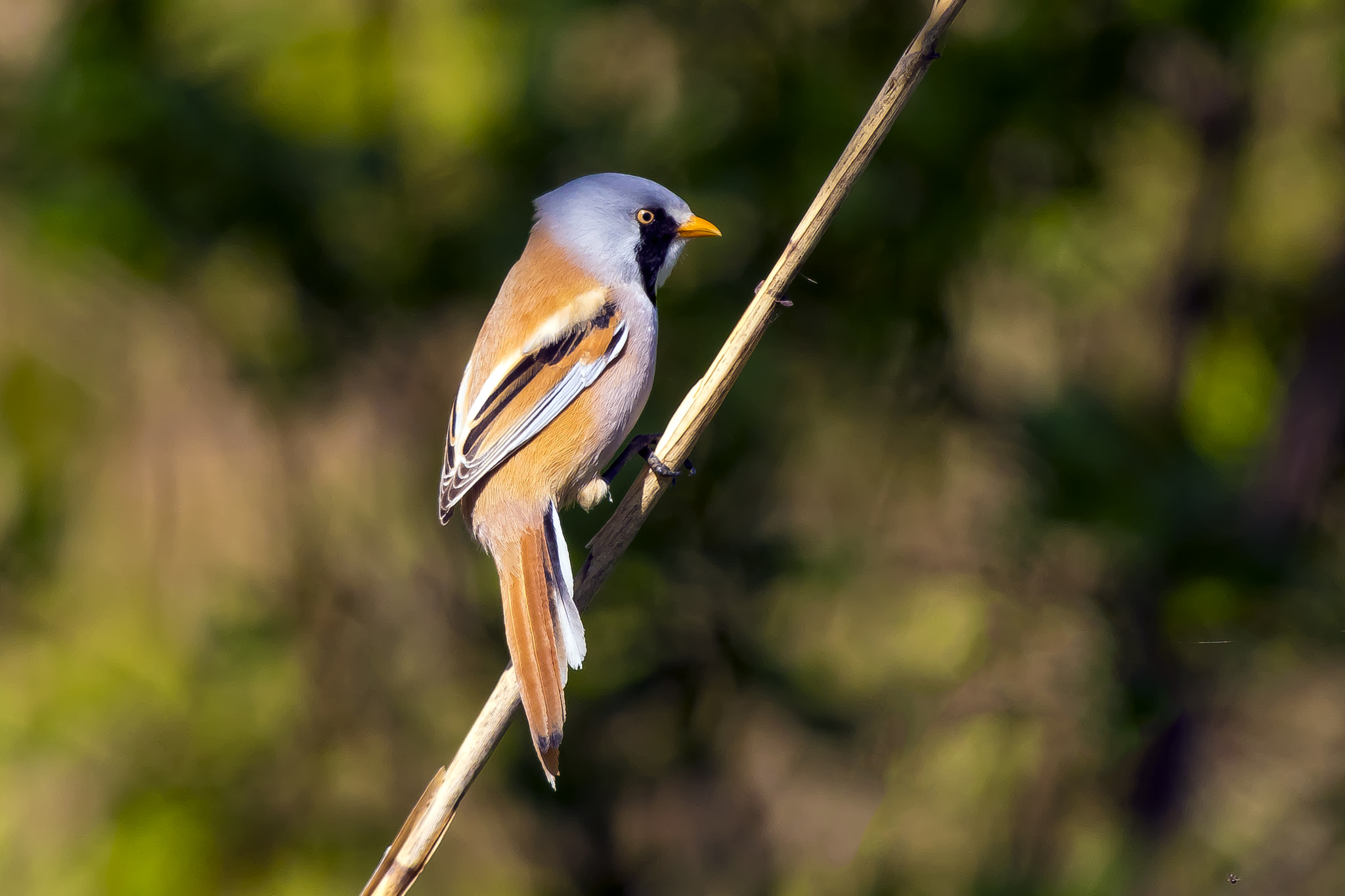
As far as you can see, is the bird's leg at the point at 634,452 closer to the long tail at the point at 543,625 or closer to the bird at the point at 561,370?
the bird at the point at 561,370

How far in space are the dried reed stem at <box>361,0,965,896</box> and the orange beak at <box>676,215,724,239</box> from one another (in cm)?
66

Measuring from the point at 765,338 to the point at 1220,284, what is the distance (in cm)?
159

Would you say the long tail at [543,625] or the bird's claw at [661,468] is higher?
the bird's claw at [661,468]

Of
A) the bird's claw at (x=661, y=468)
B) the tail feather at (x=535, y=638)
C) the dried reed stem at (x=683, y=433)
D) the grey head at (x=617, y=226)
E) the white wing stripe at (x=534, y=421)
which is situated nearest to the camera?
the dried reed stem at (x=683, y=433)

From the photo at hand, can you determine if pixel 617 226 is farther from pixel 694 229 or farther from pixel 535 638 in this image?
pixel 535 638

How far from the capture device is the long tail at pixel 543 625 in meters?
1.85

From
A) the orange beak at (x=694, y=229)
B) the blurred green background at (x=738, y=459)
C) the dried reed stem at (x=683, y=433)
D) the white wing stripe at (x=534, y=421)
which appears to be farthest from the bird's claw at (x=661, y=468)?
the blurred green background at (x=738, y=459)

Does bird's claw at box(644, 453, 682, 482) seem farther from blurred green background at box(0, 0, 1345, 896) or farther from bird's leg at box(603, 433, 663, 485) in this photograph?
blurred green background at box(0, 0, 1345, 896)

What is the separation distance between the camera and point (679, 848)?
11.7ft

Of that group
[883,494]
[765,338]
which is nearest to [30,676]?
[765,338]

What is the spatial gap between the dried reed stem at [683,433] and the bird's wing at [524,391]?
47 cm

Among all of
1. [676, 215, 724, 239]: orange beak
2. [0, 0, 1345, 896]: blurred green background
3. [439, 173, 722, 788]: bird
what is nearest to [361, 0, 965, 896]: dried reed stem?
[439, 173, 722, 788]: bird

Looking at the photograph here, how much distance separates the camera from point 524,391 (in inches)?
99.7

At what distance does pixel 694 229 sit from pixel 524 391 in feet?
1.84
